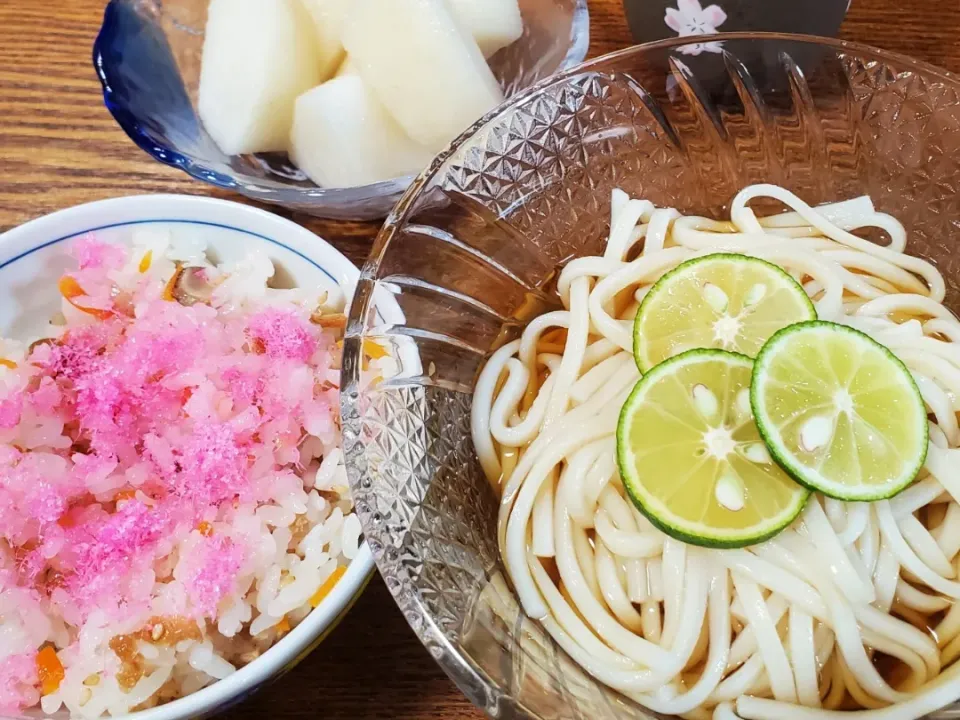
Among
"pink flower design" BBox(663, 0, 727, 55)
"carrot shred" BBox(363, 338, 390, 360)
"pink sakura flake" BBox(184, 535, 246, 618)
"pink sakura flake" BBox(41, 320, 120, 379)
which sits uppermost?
"pink flower design" BBox(663, 0, 727, 55)

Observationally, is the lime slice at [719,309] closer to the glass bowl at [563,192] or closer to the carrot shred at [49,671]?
the glass bowl at [563,192]

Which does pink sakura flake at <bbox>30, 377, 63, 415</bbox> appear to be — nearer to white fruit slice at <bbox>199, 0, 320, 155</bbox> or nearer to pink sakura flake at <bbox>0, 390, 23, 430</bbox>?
pink sakura flake at <bbox>0, 390, 23, 430</bbox>

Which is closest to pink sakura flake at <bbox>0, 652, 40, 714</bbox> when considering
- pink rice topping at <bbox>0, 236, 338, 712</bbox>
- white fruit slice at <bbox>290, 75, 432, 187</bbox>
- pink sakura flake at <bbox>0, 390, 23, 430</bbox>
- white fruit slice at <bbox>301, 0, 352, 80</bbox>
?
pink rice topping at <bbox>0, 236, 338, 712</bbox>

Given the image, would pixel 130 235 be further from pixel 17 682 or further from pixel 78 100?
pixel 17 682

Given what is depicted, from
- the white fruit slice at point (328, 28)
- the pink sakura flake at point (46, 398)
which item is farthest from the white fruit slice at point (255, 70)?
the pink sakura flake at point (46, 398)

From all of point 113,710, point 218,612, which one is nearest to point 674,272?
point 218,612

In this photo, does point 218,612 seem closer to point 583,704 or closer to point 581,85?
point 583,704
